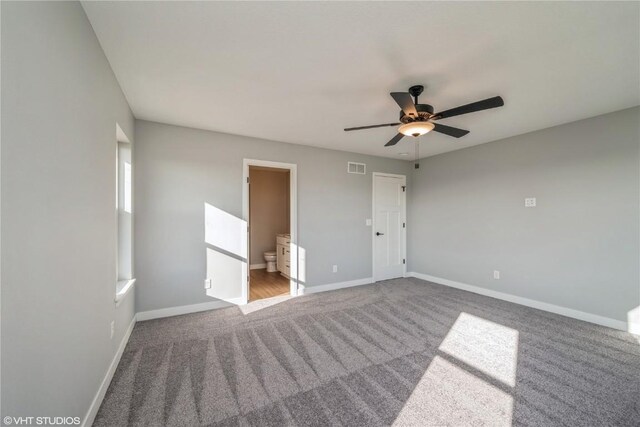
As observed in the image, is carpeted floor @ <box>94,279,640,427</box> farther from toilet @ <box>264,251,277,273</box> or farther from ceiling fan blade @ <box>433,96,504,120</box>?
toilet @ <box>264,251,277,273</box>

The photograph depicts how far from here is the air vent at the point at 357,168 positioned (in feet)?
15.4

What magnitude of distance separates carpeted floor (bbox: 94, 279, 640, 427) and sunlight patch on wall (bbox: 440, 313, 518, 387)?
0.01m

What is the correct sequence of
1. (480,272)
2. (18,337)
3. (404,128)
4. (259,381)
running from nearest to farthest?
(18,337)
(259,381)
(404,128)
(480,272)

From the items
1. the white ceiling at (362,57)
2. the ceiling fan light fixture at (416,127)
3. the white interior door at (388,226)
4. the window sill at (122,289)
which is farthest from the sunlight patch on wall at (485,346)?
the window sill at (122,289)

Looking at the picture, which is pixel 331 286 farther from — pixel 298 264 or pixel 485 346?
pixel 485 346

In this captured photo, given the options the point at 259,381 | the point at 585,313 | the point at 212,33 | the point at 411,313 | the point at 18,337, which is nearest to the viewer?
the point at 18,337

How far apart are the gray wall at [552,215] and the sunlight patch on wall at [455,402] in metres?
2.39

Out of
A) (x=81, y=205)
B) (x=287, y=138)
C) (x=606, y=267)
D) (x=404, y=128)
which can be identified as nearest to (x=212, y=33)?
(x=81, y=205)

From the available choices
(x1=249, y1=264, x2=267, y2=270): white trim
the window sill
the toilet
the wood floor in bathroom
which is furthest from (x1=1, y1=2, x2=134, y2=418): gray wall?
(x1=249, y1=264, x2=267, y2=270): white trim

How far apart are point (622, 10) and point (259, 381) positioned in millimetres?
3455

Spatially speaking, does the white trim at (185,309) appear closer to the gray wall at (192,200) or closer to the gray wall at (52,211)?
the gray wall at (192,200)

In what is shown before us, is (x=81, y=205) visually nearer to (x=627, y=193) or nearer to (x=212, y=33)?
(x=212, y=33)

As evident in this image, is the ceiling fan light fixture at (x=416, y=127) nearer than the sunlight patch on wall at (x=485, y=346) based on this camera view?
No

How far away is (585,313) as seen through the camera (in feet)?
10.2
